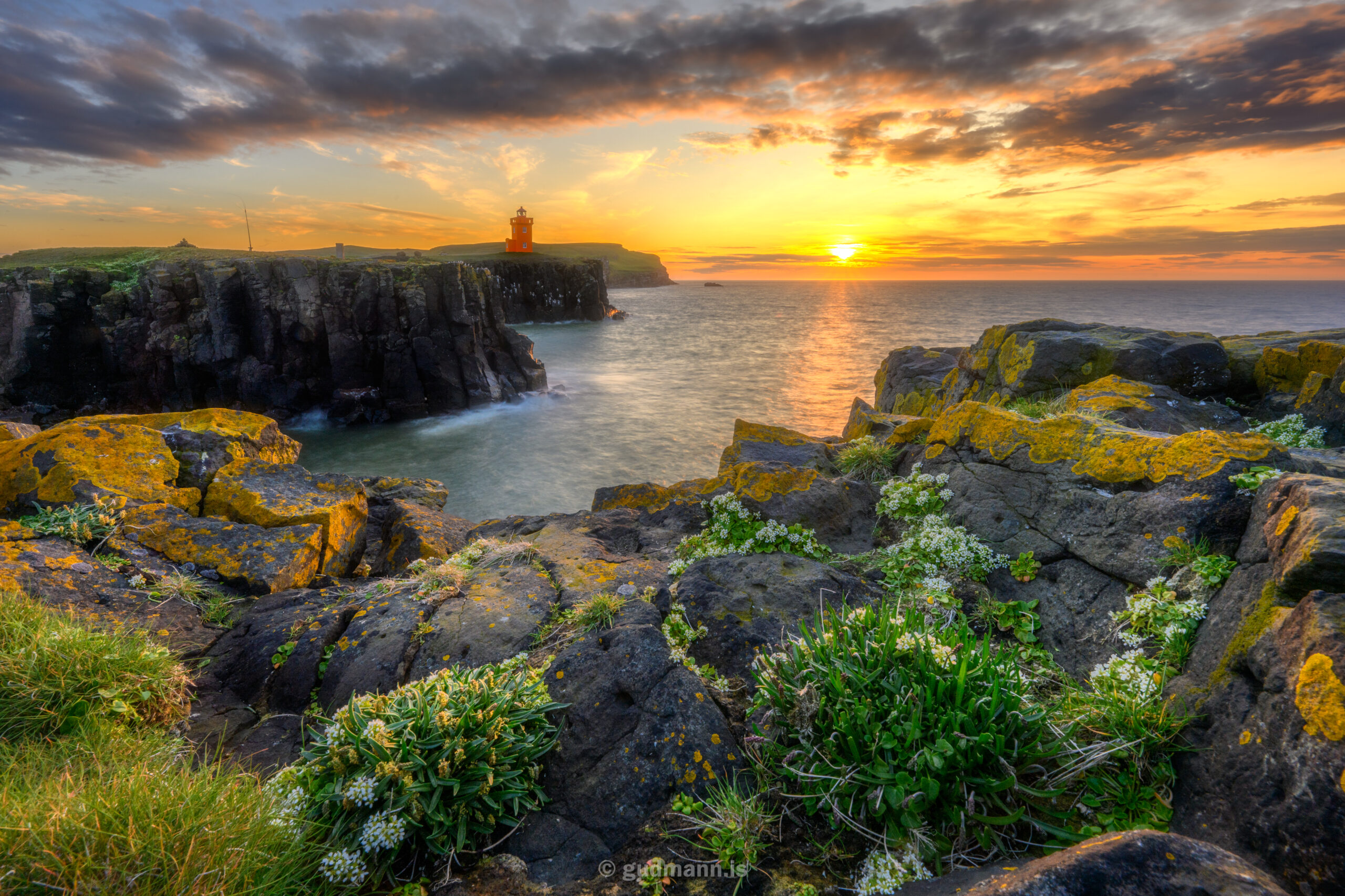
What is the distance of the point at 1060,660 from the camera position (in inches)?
160

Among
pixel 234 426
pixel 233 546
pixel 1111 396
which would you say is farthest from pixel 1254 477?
pixel 234 426

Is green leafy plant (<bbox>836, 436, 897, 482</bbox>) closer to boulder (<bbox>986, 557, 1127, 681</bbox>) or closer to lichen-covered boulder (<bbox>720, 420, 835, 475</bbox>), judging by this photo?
lichen-covered boulder (<bbox>720, 420, 835, 475</bbox>)

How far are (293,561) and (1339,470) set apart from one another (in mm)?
10368

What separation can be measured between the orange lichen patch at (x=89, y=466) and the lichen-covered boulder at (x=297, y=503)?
0.46 meters

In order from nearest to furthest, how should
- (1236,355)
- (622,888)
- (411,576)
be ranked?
(622,888), (411,576), (1236,355)

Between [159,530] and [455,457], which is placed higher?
[159,530]

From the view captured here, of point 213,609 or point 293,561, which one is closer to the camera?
point 213,609

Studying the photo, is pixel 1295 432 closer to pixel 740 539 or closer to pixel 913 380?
pixel 740 539

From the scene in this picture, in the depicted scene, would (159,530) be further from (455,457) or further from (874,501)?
(455,457)

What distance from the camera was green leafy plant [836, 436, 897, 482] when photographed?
25.8ft

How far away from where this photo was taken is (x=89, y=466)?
6922 millimetres

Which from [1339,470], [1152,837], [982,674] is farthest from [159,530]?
[1339,470]

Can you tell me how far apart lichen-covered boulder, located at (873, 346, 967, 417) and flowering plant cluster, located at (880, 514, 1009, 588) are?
931cm

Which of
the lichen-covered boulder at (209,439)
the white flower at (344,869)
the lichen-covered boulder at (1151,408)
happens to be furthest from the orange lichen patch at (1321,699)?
the lichen-covered boulder at (209,439)
